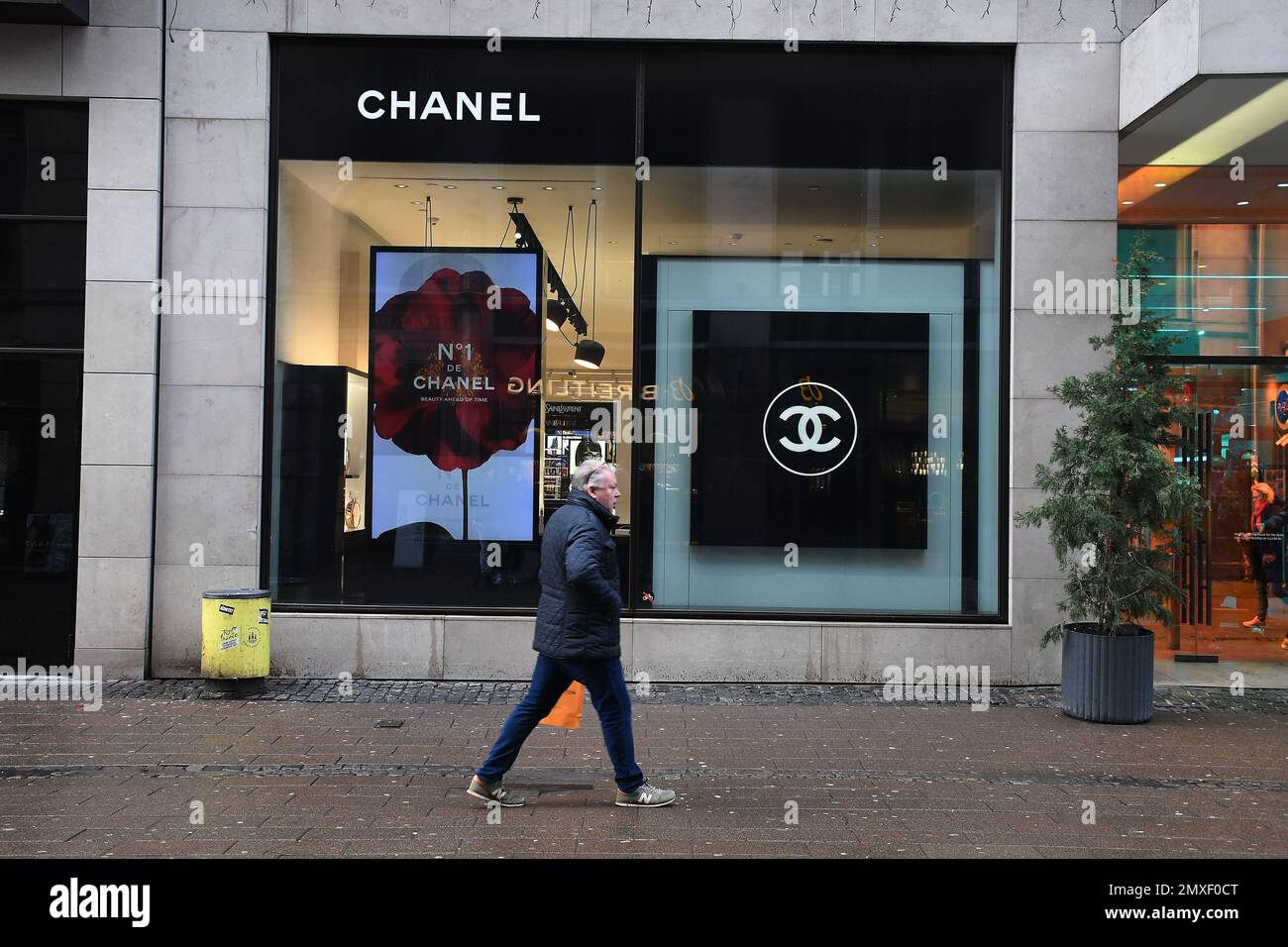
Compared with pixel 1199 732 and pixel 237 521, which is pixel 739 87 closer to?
pixel 237 521

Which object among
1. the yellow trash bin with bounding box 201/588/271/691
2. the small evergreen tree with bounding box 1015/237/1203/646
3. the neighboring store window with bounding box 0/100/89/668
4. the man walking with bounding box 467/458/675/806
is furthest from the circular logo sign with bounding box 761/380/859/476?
the neighboring store window with bounding box 0/100/89/668

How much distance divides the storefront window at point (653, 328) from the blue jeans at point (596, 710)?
4.28 m

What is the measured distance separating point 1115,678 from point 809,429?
141 inches

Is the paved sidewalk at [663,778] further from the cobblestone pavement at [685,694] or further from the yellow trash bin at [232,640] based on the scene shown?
the yellow trash bin at [232,640]

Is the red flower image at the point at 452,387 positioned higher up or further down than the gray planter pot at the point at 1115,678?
higher up

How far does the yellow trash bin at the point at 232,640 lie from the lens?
9688 millimetres

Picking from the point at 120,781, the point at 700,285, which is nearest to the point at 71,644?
the point at 120,781

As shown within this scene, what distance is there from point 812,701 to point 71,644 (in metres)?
6.95

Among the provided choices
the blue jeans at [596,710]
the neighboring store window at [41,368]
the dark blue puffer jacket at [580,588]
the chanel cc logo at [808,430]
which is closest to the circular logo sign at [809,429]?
the chanel cc logo at [808,430]

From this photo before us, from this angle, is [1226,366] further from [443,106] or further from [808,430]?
[443,106]

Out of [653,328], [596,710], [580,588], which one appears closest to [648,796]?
[596,710]

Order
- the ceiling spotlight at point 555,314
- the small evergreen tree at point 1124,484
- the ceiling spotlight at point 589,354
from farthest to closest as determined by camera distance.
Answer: the ceiling spotlight at point 555,314
the ceiling spotlight at point 589,354
the small evergreen tree at point 1124,484

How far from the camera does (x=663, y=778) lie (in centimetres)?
736

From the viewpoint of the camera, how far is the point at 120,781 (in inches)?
279
